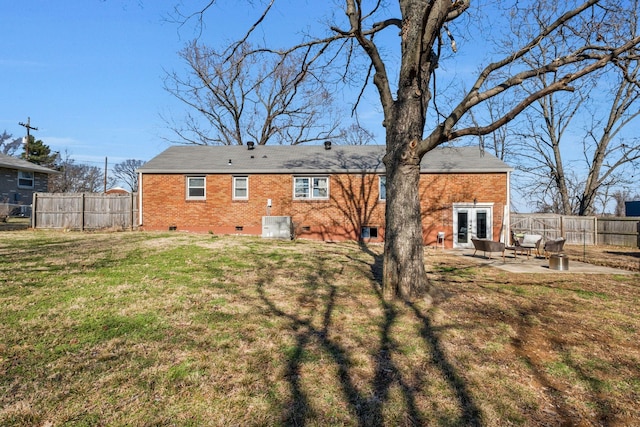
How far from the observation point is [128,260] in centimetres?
830

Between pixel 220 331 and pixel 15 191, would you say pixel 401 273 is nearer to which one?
pixel 220 331

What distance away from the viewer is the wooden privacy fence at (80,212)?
687 inches

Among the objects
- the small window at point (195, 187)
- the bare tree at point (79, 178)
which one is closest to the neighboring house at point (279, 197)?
the small window at point (195, 187)

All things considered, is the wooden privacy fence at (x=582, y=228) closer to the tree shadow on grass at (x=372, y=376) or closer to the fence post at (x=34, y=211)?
the tree shadow on grass at (x=372, y=376)

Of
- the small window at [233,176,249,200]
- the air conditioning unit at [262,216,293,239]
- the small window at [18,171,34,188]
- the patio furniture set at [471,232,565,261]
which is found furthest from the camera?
the small window at [18,171,34,188]

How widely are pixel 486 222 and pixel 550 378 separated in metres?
14.5

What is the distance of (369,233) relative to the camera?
56.9ft

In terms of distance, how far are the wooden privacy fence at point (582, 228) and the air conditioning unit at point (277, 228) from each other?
1213cm

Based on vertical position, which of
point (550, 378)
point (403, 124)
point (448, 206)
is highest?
point (403, 124)

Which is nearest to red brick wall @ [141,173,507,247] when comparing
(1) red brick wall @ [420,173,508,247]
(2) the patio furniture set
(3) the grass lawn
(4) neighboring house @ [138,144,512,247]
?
(4) neighboring house @ [138,144,512,247]

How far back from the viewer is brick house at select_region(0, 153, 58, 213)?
2467cm

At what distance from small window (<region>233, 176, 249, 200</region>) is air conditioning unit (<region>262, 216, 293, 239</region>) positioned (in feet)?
8.93

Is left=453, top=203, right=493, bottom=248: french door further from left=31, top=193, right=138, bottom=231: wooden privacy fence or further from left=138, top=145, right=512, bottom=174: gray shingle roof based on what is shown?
left=31, top=193, right=138, bottom=231: wooden privacy fence

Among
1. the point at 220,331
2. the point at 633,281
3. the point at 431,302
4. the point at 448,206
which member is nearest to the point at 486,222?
the point at 448,206
